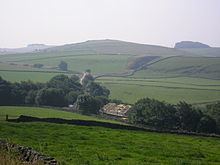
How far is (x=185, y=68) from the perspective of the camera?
582 feet

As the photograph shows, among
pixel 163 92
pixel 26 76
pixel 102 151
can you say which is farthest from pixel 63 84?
pixel 102 151

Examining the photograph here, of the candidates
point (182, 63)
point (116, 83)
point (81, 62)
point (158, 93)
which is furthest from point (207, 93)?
point (81, 62)

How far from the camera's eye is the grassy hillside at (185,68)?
6450 inches

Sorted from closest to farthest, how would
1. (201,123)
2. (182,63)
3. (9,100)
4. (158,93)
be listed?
(201,123) → (9,100) → (158,93) → (182,63)

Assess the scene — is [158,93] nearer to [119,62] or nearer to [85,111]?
[85,111]

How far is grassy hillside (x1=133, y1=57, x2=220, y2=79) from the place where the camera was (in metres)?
164

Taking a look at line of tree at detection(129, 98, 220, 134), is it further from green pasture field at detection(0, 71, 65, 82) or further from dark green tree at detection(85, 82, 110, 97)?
green pasture field at detection(0, 71, 65, 82)

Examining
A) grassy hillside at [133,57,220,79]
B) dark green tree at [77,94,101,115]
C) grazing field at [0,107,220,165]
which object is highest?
grassy hillside at [133,57,220,79]

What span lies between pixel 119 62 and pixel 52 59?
3572 cm

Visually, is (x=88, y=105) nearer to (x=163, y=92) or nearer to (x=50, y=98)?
(x=50, y=98)

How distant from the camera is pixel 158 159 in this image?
70.9 feet

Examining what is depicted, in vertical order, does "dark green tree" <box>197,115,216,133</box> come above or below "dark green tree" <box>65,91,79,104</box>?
below

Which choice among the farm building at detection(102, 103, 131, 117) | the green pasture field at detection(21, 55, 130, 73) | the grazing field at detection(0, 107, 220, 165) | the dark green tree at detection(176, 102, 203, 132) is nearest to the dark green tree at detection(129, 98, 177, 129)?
the dark green tree at detection(176, 102, 203, 132)

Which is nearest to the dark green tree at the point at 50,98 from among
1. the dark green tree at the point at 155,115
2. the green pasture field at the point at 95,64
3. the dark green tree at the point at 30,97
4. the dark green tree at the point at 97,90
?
the dark green tree at the point at 30,97
